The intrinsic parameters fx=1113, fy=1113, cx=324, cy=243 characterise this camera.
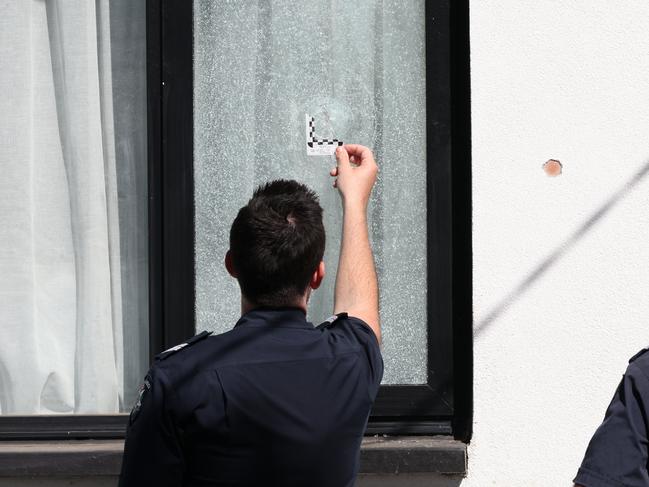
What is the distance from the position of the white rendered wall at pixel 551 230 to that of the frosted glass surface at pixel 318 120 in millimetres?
318

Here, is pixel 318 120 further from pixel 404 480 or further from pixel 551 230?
pixel 404 480

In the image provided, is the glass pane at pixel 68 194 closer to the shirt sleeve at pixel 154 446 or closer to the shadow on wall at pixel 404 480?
the shadow on wall at pixel 404 480

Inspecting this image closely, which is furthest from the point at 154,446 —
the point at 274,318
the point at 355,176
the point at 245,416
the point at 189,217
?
the point at 189,217

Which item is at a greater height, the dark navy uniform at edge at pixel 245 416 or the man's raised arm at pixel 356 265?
the man's raised arm at pixel 356 265

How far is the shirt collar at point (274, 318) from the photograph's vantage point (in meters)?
2.42

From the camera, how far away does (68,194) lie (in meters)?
4.12

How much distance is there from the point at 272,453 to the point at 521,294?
1782mm

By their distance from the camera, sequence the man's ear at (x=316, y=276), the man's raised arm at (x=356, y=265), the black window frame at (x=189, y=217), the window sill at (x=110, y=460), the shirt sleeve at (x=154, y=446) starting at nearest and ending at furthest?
the shirt sleeve at (x=154, y=446) < the man's ear at (x=316, y=276) < the man's raised arm at (x=356, y=265) < the window sill at (x=110, y=460) < the black window frame at (x=189, y=217)

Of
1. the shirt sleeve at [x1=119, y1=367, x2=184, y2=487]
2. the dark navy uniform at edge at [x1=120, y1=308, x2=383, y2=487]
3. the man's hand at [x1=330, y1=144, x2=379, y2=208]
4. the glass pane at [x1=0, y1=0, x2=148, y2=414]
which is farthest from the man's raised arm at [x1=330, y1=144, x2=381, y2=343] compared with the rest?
the glass pane at [x1=0, y1=0, x2=148, y2=414]

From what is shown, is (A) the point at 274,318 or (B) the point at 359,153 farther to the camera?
(B) the point at 359,153

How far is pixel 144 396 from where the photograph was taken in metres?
2.31

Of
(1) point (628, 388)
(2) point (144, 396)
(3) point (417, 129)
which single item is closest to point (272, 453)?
(2) point (144, 396)

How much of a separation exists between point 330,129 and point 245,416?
200 cm

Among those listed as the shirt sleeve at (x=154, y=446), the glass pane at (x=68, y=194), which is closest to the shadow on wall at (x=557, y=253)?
the glass pane at (x=68, y=194)
